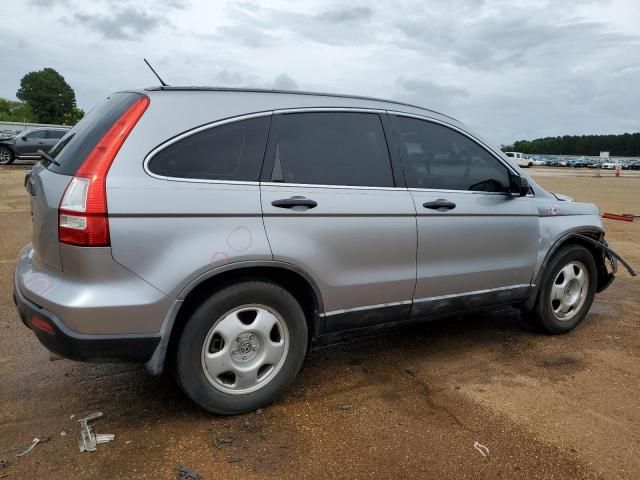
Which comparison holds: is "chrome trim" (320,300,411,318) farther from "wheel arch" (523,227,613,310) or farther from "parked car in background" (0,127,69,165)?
"parked car in background" (0,127,69,165)

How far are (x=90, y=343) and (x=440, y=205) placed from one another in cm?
226

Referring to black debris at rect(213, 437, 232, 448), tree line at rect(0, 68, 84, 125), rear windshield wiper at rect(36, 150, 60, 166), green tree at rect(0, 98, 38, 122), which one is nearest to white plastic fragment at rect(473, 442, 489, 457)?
black debris at rect(213, 437, 232, 448)

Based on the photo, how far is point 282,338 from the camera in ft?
10.8

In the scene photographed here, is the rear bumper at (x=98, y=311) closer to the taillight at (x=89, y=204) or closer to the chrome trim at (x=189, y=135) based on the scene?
the taillight at (x=89, y=204)

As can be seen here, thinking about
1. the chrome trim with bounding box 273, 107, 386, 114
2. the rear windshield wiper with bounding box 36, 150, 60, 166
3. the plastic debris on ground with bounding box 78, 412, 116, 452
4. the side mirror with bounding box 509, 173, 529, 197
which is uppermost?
the chrome trim with bounding box 273, 107, 386, 114

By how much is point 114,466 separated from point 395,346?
7.70ft

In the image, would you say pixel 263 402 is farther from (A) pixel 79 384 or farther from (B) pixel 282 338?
(A) pixel 79 384

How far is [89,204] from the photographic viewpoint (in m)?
2.72

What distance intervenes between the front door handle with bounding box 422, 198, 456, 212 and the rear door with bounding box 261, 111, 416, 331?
0.15 metres

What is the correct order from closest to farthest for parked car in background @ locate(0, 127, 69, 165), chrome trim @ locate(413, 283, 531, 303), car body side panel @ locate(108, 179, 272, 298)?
car body side panel @ locate(108, 179, 272, 298), chrome trim @ locate(413, 283, 531, 303), parked car in background @ locate(0, 127, 69, 165)

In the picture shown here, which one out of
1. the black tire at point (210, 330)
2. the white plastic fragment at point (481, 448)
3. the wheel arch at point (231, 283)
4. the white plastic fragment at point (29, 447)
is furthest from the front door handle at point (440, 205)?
the white plastic fragment at point (29, 447)

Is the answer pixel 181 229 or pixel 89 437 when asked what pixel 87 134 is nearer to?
pixel 181 229

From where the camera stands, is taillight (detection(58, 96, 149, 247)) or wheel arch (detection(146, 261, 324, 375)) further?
wheel arch (detection(146, 261, 324, 375))

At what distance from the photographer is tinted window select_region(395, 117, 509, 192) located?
3.83m
